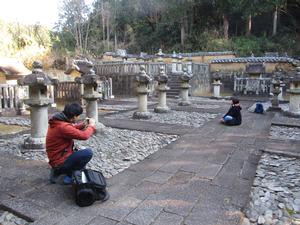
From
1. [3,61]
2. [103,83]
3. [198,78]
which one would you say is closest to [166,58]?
[198,78]

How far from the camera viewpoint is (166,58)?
2338 cm

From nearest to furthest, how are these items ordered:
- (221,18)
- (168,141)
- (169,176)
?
(169,176)
(168,141)
(221,18)

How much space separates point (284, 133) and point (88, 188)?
5.41m

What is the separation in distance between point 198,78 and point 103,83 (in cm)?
741

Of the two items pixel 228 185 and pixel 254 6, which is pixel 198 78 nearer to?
pixel 254 6

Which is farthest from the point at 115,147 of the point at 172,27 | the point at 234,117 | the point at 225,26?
the point at 172,27

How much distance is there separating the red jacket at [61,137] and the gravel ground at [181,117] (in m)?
4.49

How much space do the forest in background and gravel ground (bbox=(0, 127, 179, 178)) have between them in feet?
50.0

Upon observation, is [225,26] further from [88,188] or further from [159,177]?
Answer: [88,188]

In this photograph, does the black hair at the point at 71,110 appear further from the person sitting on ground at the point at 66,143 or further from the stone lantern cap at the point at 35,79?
the stone lantern cap at the point at 35,79

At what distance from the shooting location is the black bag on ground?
2900mm

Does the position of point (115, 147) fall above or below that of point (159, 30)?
below

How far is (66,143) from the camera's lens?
3453 millimetres

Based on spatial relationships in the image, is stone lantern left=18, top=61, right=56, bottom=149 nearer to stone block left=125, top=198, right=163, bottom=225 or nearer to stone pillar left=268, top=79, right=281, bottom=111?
stone block left=125, top=198, right=163, bottom=225
